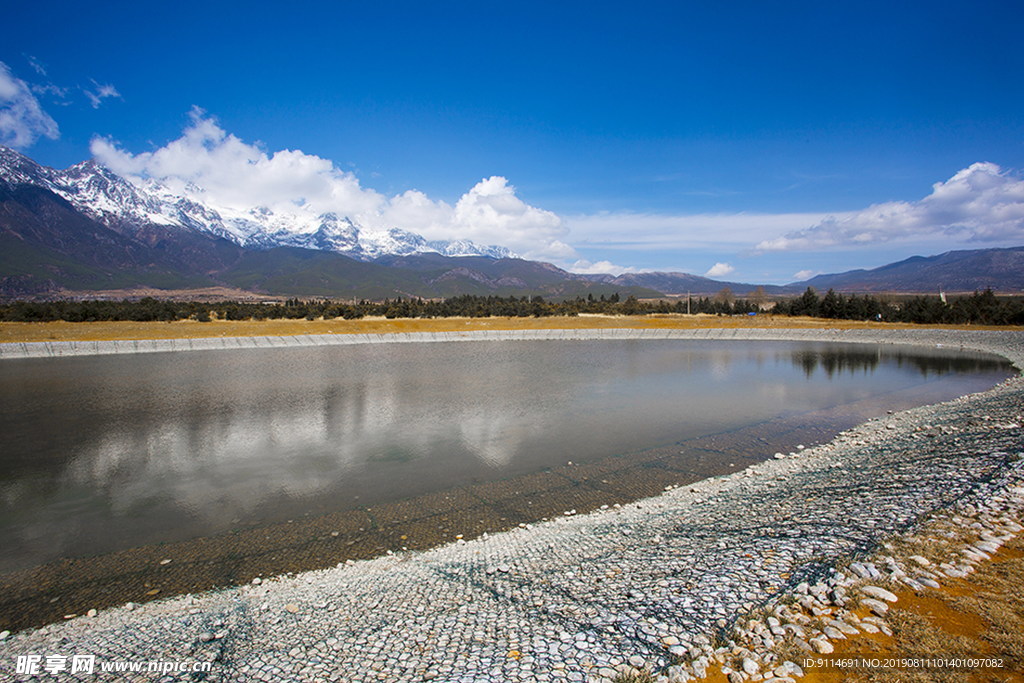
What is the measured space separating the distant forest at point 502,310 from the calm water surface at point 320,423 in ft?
80.6

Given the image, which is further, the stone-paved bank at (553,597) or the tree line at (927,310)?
the tree line at (927,310)

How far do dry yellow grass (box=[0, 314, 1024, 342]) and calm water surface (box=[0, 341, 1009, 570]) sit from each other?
33.3ft

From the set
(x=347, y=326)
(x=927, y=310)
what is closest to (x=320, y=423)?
(x=347, y=326)

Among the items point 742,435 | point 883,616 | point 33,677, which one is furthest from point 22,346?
point 883,616

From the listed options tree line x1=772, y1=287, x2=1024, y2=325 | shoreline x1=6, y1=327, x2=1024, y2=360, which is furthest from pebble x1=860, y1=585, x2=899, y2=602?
tree line x1=772, y1=287, x2=1024, y2=325

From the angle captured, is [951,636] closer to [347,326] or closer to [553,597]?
[553,597]

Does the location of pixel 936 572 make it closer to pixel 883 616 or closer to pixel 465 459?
pixel 883 616

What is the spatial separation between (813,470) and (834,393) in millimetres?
12752

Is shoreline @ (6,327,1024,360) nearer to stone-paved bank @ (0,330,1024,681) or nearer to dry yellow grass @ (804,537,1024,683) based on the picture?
stone-paved bank @ (0,330,1024,681)

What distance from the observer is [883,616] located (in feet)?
13.4

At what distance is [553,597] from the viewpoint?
5.31 m

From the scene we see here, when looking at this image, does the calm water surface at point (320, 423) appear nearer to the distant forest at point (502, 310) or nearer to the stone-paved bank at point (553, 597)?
the stone-paved bank at point (553, 597)

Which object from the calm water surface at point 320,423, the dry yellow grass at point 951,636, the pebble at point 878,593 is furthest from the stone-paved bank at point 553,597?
the calm water surface at point 320,423

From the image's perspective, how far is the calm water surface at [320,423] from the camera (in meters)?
9.06
